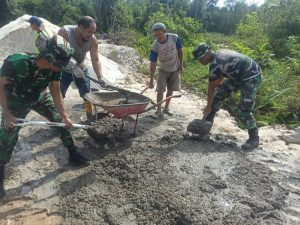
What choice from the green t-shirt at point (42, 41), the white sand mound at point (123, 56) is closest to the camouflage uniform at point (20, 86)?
the green t-shirt at point (42, 41)

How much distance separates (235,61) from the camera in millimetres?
4988

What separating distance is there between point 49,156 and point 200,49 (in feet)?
8.86

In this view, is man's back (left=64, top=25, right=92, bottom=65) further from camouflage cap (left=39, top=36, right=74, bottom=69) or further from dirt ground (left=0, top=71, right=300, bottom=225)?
camouflage cap (left=39, top=36, right=74, bottom=69)

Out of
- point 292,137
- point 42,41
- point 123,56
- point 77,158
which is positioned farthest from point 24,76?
point 123,56

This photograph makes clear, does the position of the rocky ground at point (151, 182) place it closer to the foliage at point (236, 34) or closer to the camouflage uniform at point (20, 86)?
the camouflage uniform at point (20, 86)

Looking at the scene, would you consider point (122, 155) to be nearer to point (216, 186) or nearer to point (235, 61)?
point (216, 186)

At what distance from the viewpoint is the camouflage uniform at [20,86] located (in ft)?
11.7

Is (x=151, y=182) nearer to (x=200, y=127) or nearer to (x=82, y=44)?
(x=200, y=127)

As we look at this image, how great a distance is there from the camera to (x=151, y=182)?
13.5 feet

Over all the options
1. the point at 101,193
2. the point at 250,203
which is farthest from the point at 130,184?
the point at 250,203

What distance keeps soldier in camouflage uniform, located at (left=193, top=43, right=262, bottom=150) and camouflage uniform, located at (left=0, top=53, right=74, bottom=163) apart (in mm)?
2251

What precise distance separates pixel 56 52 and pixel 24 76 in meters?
0.56

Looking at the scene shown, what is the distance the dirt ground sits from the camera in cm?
362

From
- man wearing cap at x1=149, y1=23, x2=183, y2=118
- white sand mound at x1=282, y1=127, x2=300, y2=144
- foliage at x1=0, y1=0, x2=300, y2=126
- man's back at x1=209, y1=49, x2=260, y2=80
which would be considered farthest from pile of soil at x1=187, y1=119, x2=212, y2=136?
foliage at x1=0, y1=0, x2=300, y2=126
